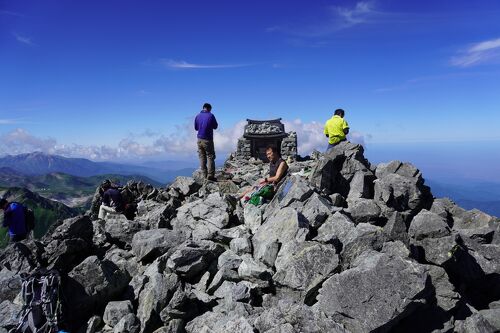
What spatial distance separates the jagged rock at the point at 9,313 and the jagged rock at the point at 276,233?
694cm

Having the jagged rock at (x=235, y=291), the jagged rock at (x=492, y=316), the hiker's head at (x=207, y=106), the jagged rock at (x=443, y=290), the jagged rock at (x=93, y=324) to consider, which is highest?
the hiker's head at (x=207, y=106)

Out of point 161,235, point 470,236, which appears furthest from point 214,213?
point 470,236

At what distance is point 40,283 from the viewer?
939cm

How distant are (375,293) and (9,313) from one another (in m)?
9.78

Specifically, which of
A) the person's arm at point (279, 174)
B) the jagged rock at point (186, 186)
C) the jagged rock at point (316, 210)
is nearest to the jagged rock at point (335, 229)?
the jagged rock at point (316, 210)

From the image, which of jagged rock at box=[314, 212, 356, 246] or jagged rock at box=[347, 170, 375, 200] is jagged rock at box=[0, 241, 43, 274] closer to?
jagged rock at box=[314, 212, 356, 246]

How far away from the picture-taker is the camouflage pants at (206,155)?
20453 mm

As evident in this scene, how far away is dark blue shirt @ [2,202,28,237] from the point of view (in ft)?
49.7

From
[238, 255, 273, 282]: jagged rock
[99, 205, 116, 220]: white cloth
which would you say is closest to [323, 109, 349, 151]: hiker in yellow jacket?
[238, 255, 273, 282]: jagged rock

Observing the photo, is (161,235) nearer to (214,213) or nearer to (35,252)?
(214,213)

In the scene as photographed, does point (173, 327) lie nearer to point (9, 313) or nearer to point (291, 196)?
point (9, 313)

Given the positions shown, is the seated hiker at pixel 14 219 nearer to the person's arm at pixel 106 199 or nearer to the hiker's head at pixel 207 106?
the person's arm at pixel 106 199

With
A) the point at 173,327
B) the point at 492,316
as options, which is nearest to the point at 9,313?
the point at 173,327

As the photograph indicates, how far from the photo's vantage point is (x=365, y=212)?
533 inches
